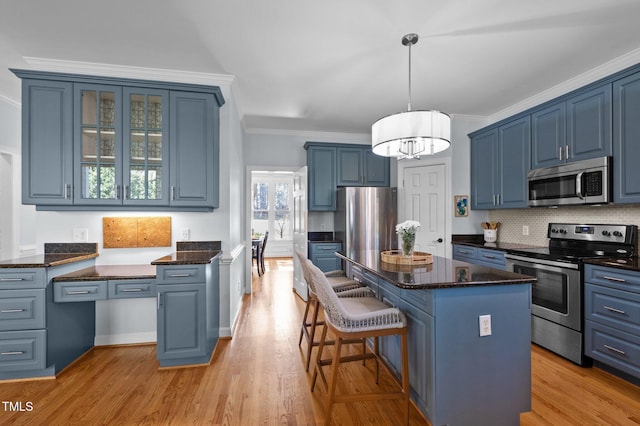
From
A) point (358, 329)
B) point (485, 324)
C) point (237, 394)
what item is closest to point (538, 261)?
point (485, 324)

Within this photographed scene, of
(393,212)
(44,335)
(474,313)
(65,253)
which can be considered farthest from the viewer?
(393,212)

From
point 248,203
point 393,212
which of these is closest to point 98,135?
point 248,203

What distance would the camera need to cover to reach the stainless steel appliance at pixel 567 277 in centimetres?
254

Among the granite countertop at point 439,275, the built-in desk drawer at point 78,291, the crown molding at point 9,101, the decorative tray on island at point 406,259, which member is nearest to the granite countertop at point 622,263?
the granite countertop at point 439,275

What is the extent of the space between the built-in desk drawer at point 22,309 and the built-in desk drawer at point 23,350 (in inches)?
2.1

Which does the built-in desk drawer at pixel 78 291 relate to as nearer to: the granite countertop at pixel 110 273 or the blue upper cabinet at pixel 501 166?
the granite countertop at pixel 110 273

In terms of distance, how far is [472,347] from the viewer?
173 centimetres

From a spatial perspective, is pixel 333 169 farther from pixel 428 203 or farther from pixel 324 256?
pixel 428 203

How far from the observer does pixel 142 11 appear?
2105 mm

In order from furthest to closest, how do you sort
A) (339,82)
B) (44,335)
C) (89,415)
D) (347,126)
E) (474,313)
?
(347,126) < (339,82) < (44,335) < (89,415) < (474,313)

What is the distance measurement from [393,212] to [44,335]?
12.9 feet

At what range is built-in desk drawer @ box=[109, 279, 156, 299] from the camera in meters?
2.46

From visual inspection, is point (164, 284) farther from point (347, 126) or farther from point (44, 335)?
point (347, 126)

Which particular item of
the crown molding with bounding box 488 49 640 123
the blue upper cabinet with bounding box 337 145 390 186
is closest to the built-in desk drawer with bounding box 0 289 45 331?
the blue upper cabinet with bounding box 337 145 390 186
